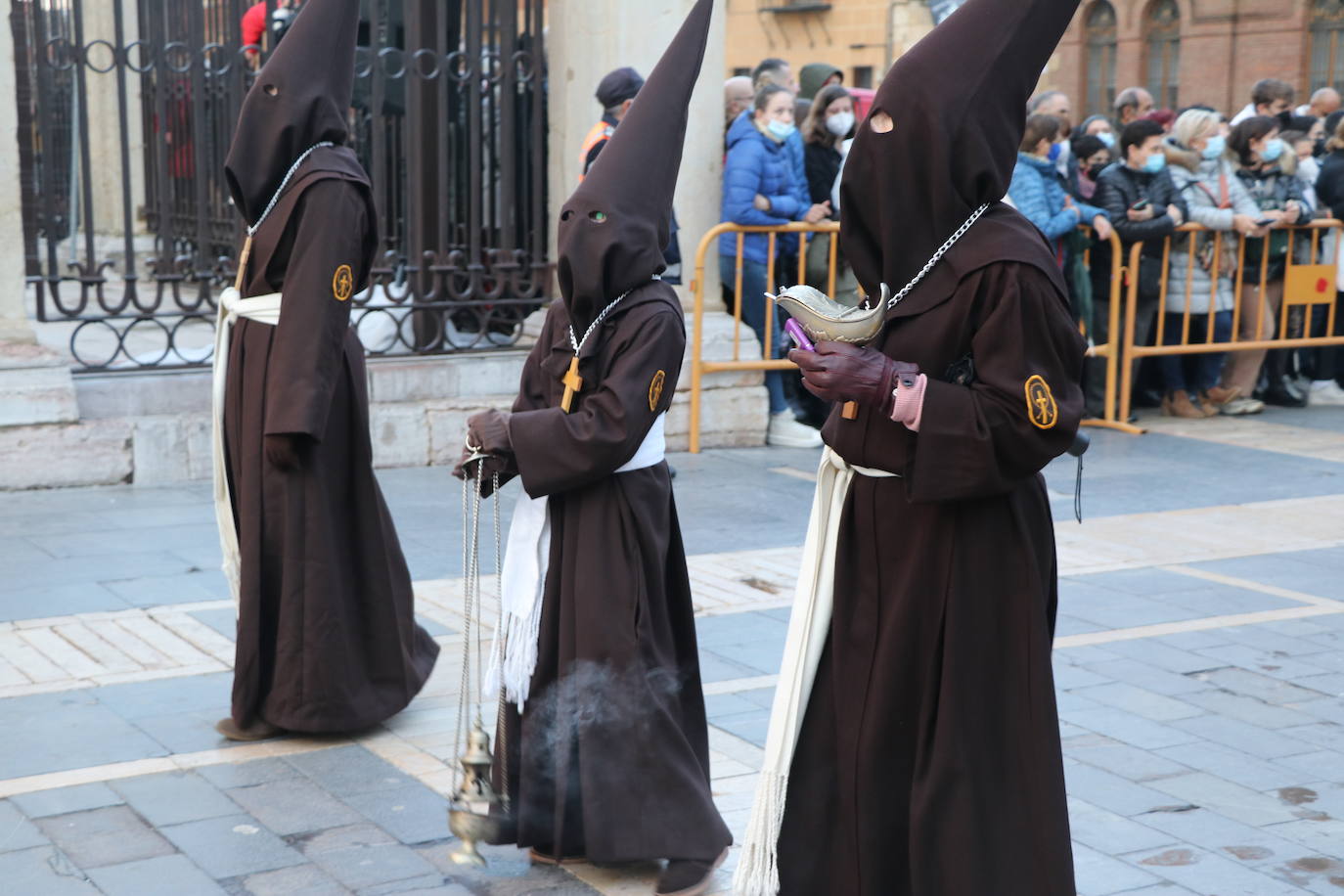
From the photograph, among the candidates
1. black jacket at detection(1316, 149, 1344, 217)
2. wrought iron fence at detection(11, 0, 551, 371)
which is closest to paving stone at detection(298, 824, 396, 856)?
wrought iron fence at detection(11, 0, 551, 371)

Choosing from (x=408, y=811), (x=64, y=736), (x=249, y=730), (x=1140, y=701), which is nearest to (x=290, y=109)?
(x=249, y=730)

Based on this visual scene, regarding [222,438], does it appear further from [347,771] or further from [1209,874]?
[1209,874]

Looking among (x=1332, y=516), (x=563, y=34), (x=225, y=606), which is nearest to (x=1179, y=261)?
(x=1332, y=516)

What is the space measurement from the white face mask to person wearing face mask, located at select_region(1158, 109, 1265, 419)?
2284mm

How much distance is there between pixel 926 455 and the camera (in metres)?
3.15

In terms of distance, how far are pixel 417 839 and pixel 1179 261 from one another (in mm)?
8259

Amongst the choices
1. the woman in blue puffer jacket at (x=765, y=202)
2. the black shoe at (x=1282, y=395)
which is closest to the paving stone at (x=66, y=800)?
the woman in blue puffer jacket at (x=765, y=202)

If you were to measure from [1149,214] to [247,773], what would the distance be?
24.9 feet

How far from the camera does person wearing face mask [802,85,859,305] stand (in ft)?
33.5

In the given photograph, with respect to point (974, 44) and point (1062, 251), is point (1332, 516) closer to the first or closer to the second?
point (1062, 251)

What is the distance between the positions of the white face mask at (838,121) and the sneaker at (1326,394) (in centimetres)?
423

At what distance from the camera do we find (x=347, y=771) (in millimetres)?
4750

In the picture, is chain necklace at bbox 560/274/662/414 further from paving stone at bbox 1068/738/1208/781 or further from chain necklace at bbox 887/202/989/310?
paving stone at bbox 1068/738/1208/781

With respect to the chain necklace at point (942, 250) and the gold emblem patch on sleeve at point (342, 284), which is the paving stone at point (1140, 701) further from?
the gold emblem patch on sleeve at point (342, 284)
